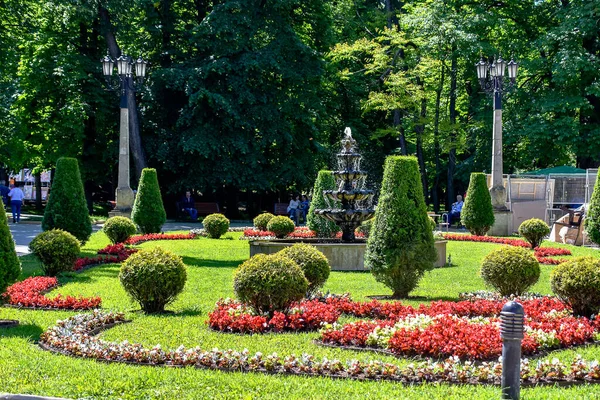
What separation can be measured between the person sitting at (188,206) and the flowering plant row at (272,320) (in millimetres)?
25323

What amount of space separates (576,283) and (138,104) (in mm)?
28903

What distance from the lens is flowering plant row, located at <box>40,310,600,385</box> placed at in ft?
Answer: 24.0

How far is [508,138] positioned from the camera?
113 feet

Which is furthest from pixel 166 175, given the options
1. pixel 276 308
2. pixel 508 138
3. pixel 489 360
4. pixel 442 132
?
pixel 489 360

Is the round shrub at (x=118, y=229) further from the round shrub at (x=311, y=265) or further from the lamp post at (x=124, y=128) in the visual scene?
the round shrub at (x=311, y=265)

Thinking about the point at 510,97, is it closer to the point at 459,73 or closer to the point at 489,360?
the point at 459,73

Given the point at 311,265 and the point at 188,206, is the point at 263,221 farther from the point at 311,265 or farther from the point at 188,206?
the point at 311,265

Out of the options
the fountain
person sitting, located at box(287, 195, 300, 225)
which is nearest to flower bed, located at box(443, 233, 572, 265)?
the fountain

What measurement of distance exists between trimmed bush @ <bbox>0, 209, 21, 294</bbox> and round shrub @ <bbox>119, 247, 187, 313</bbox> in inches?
59.1

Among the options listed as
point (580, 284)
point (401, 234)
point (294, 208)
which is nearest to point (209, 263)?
point (401, 234)

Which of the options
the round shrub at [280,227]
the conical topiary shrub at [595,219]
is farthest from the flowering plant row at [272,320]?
the round shrub at [280,227]

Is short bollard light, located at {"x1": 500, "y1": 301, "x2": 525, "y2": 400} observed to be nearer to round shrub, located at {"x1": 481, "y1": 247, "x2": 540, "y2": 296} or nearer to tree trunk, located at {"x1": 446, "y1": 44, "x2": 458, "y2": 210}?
round shrub, located at {"x1": 481, "y1": 247, "x2": 540, "y2": 296}

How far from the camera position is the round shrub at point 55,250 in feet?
48.2

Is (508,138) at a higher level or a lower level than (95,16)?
lower
